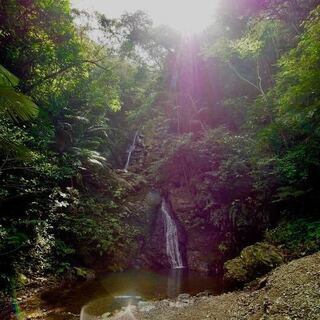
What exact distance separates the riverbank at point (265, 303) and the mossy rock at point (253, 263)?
0.85 m

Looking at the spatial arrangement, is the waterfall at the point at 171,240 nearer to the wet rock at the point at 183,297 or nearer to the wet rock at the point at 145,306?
the wet rock at the point at 183,297

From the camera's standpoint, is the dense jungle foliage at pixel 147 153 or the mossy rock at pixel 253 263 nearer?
the mossy rock at pixel 253 263

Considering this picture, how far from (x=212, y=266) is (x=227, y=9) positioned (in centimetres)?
1657

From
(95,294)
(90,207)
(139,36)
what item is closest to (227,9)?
(139,36)

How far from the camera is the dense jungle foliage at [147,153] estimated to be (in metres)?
9.25

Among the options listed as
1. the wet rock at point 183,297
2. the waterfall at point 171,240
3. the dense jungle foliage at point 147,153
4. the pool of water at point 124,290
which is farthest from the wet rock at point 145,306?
the waterfall at point 171,240

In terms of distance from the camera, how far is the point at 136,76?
32094 mm

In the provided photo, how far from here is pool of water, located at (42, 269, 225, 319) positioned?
8.16 m

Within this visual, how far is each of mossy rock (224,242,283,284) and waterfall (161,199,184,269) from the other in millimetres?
4901

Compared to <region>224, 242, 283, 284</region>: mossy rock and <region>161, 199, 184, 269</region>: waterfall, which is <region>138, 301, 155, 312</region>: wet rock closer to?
<region>224, 242, 283, 284</region>: mossy rock

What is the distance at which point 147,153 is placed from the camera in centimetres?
2314

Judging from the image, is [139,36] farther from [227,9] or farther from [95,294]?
[95,294]

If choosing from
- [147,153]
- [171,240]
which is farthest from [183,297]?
[147,153]

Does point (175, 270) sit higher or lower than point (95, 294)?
higher
